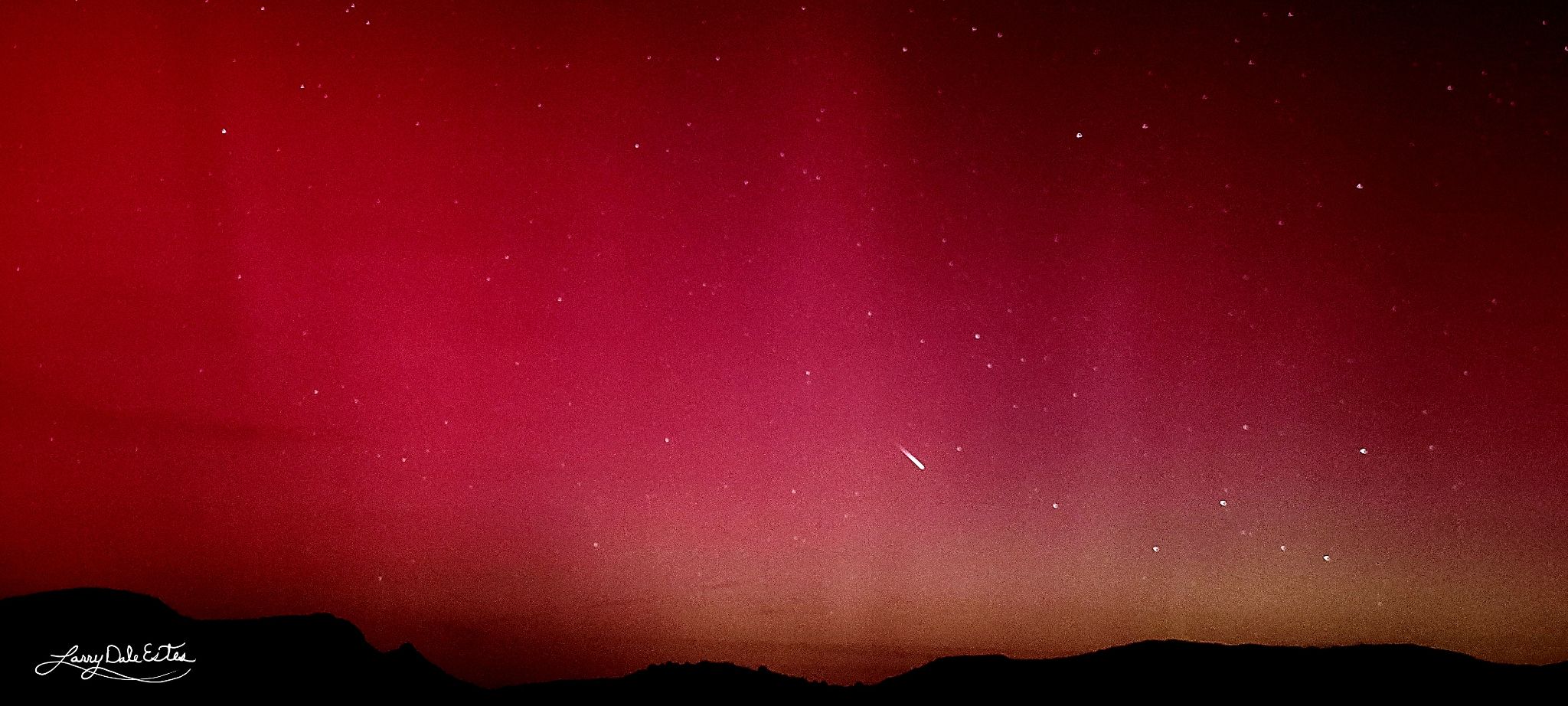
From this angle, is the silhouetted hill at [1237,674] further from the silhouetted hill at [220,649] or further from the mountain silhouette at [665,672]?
the silhouetted hill at [220,649]

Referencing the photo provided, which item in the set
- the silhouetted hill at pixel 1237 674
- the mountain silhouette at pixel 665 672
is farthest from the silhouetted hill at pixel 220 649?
the silhouetted hill at pixel 1237 674

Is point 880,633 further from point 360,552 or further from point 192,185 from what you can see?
point 192,185

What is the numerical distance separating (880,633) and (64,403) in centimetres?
282

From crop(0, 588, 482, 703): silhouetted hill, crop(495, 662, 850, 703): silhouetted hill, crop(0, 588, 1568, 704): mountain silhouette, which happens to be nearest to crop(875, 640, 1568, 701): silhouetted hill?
crop(0, 588, 1568, 704): mountain silhouette

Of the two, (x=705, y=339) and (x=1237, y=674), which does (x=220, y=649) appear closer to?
(x=705, y=339)

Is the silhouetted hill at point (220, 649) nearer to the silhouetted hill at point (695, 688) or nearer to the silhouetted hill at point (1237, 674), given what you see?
the silhouetted hill at point (695, 688)

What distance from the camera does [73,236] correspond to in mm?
2580

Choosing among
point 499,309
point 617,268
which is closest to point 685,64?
point 617,268
